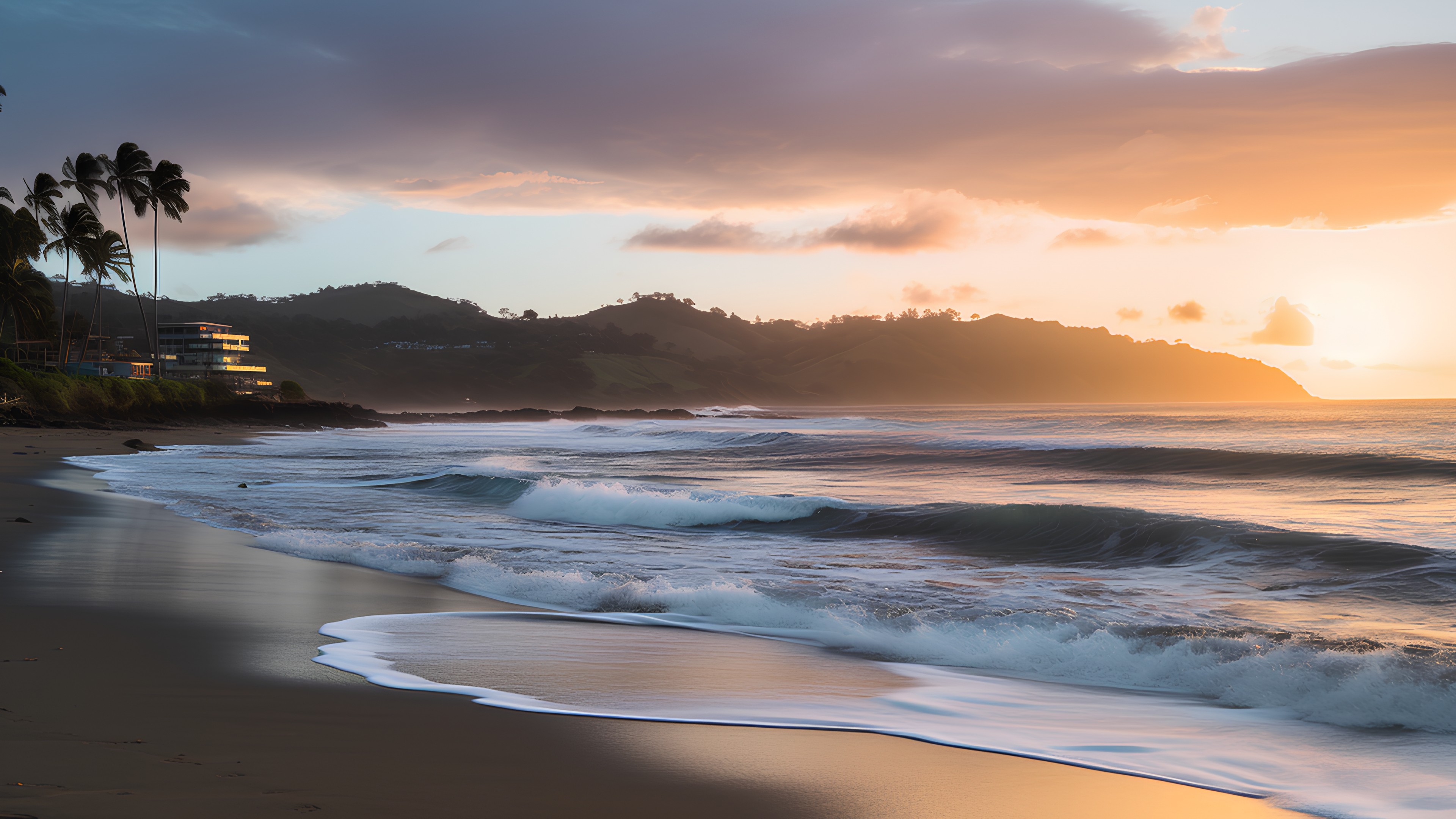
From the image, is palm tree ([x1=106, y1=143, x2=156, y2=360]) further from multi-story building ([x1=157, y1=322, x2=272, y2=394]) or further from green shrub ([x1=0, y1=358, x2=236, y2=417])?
multi-story building ([x1=157, y1=322, x2=272, y2=394])

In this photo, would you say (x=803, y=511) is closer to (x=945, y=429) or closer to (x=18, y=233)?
(x=945, y=429)

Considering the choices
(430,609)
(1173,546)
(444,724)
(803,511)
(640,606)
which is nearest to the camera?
(444,724)

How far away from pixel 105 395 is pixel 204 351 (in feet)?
223

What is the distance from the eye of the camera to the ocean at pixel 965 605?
169 inches

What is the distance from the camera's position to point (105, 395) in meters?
45.1

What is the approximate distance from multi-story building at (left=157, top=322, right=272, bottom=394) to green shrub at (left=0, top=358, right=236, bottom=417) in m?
49.6

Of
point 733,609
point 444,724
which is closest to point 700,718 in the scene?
point 444,724

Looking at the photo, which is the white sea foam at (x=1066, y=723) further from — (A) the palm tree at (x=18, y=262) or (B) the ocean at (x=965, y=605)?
(A) the palm tree at (x=18, y=262)

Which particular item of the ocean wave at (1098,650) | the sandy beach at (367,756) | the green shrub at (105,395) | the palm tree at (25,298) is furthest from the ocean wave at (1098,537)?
the palm tree at (25,298)

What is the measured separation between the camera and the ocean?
14.1 feet

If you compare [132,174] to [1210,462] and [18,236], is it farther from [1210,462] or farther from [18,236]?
[1210,462]

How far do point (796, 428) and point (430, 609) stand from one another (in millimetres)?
55045

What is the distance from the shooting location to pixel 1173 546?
34.3 feet

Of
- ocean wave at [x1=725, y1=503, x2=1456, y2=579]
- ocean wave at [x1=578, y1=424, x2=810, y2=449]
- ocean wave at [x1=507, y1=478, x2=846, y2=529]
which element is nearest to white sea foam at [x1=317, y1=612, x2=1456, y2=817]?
ocean wave at [x1=725, y1=503, x2=1456, y2=579]
